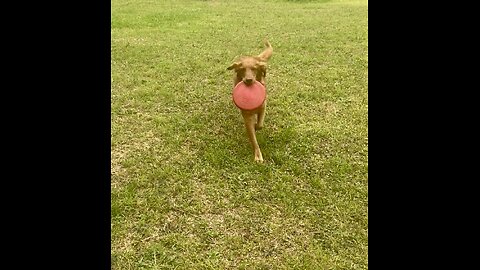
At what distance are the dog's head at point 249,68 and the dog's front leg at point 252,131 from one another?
247 mm

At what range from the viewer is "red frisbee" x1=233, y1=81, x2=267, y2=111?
292cm

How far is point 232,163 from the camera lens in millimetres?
3084

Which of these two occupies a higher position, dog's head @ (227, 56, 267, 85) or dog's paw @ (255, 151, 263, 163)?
dog's head @ (227, 56, 267, 85)

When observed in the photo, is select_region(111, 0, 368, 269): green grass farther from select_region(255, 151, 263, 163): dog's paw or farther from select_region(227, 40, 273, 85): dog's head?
select_region(227, 40, 273, 85): dog's head

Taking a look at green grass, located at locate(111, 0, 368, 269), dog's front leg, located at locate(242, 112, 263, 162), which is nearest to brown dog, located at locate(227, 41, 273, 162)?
dog's front leg, located at locate(242, 112, 263, 162)

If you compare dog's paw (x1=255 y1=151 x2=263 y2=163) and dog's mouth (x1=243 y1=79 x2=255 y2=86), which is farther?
dog's paw (x1=255 y1=151 x2=263 y2=163)

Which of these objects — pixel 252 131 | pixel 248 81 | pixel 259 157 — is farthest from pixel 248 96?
pixel 259 157

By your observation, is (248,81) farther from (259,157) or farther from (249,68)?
(259,157)

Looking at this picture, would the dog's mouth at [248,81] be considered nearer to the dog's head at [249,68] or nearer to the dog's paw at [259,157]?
the dog's head at [249,68]

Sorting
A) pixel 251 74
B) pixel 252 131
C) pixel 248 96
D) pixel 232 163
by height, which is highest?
pixel 251 74

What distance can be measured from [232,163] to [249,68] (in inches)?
26.2

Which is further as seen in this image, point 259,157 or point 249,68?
point 259,157

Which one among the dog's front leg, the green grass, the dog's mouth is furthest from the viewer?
the dog's front leg

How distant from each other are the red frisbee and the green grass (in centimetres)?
41
